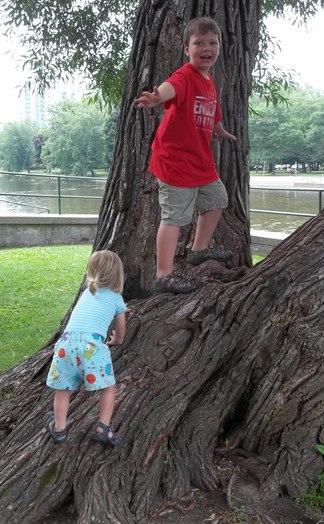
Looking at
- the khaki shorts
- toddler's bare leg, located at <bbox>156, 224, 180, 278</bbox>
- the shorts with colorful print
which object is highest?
the khaki shorts

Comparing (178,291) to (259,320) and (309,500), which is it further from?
(309,500)

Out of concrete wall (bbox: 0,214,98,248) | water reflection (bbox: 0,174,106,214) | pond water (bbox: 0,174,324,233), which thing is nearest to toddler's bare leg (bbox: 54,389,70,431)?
concrete wall (bbox: 0,214,98,248)

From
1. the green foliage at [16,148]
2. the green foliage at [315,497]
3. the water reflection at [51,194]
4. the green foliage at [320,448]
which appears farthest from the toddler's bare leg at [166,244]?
the green foliage at [16,148]

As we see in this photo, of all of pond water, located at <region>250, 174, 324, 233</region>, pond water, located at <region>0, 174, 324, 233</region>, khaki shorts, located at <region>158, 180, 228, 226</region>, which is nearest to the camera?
khaki shorts, located at <region>158, 180, 228, 226</region>

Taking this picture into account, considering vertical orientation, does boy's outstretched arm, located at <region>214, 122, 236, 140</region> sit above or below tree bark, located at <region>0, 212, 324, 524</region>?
above

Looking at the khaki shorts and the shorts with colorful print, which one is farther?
the khaki shorts

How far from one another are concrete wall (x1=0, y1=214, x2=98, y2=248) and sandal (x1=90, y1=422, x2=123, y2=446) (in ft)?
33.5

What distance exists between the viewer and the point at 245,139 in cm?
425

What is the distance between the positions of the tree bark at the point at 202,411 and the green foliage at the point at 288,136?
2450 cm

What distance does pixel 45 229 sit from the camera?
13.1m

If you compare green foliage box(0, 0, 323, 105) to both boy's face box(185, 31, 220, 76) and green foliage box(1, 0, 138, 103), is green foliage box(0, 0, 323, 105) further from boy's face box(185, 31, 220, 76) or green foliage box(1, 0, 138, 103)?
boy's face box(185, 31, 220, 76)

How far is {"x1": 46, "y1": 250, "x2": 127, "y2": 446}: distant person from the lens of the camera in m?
2.92

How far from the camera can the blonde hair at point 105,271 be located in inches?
119

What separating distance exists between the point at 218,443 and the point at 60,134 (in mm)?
31045
